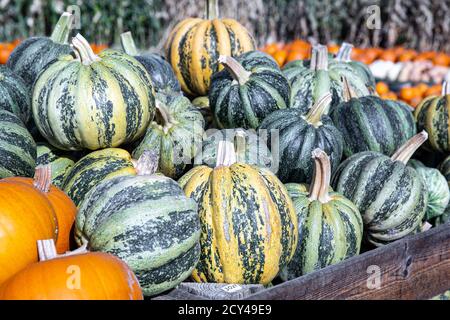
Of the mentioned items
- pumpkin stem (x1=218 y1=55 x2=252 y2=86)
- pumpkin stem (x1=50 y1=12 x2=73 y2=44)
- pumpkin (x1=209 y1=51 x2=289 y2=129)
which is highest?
pumpkin stem (x1=50 y1=12 x2=73 y2=44)

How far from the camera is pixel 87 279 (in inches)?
71.9

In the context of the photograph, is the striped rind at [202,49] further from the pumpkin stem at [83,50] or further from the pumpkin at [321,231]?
the pumpkin at [321,231]

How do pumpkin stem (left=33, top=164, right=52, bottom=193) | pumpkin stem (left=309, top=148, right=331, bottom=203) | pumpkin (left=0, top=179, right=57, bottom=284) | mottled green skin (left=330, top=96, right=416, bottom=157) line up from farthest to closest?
mottled green skin (left=330, top=96, right=416, bottom=157)
pumpkin stem (left=309, top=148, right=331, bottom=203)
pumpkin stem (left=33, top=164, right=52, bottom=193)
pumpkin (left=0, top=179, right=57, bottom=284)

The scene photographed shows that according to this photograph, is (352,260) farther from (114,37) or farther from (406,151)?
(114,37)

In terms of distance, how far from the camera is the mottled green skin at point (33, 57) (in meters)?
3.20

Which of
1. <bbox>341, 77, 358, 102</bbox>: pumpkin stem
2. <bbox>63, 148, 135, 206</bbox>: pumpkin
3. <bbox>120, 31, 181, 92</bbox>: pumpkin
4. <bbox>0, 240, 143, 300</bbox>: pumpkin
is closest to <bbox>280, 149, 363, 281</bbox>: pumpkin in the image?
<bbox>63, 148, 135, 206</bbox>: pumpkin

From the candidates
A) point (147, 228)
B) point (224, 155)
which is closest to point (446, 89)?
point (224, 155)

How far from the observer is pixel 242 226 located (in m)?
2.30

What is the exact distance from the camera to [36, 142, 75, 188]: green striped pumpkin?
9.34 ft

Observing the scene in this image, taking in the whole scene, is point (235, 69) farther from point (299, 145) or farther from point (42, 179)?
point (42, 179)

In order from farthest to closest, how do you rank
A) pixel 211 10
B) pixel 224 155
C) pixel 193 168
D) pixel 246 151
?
pixel 211 10 → pixel 246 151 → pixel 193 168 → pixel 224 155

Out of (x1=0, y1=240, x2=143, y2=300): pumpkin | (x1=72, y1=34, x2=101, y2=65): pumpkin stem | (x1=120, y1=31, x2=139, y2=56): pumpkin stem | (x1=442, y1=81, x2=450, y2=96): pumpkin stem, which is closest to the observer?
(x1=0, y1=240, x2=143, y2=300): pumpkin

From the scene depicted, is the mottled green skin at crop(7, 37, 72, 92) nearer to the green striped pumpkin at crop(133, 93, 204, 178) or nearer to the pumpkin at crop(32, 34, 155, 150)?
the pumpkin at crop(32, 34, 155, 150)

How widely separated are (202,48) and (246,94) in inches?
26.6
